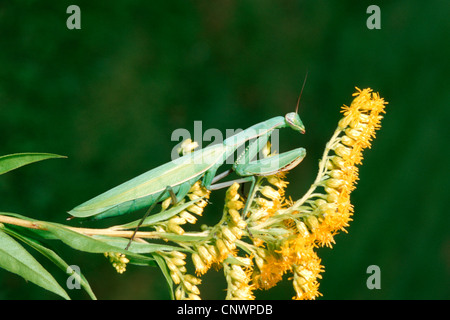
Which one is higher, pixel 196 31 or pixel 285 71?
pixel 196 31

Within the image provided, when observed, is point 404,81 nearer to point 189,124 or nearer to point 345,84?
point 345,84

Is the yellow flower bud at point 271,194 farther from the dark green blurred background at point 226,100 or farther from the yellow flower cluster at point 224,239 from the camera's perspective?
the dark green blurred background at point 226,100

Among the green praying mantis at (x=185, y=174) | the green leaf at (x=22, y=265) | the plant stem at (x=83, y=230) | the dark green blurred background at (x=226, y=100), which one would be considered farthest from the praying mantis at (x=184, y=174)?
the dark green blurred background at (x=226, y=100)

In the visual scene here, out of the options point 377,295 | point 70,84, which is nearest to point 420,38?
point 377,295

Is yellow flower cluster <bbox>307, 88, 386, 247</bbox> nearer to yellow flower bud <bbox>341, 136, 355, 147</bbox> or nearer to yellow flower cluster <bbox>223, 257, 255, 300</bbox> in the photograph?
yellow flower bud <bbox>341, 136, 355, 147</bbox>

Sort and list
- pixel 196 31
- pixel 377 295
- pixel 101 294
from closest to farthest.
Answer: pixel 101 294 < pixel 377 295 < pixel 196 31

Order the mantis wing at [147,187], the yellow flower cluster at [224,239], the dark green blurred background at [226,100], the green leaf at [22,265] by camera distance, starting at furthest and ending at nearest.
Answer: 1. the dark green blurred background at [226,100]
2. the mantis wing at [147,187]
3. the yellow flower cluster at [224,239]
4. the green leaf at [22,265]

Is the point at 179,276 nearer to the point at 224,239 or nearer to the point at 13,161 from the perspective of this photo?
the point at 224,239
